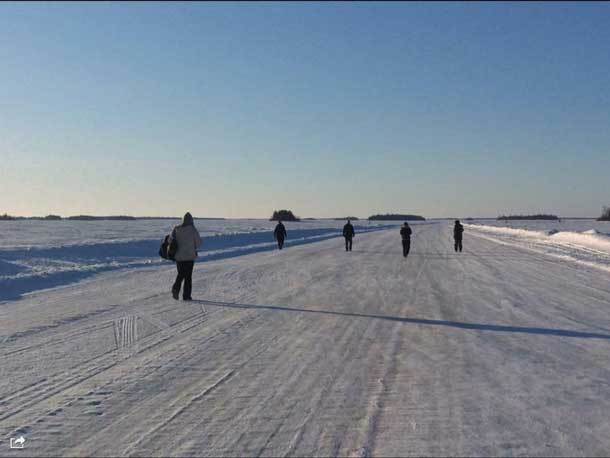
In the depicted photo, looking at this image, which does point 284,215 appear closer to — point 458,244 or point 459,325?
point 458,244

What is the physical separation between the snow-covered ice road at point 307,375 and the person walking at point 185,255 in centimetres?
40

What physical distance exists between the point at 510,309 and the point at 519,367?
4424 millimetres

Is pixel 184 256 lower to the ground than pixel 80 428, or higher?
higher

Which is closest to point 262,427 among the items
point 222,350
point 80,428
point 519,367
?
point 80,428

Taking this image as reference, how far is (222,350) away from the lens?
7188 mm

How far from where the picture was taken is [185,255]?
11.9 metres

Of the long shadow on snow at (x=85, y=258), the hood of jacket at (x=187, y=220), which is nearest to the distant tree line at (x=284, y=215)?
the long shadow on snow at (x=85, y=258)

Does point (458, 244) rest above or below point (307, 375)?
above

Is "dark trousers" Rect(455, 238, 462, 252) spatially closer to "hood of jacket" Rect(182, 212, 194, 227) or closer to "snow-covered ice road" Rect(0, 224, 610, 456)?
"snow-covered ice road" Rect(0, 224, 610, 456)

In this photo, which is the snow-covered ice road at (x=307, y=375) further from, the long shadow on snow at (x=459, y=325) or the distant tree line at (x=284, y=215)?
the distant tree line at (x=284, y=215)

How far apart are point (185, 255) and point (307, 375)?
651cm

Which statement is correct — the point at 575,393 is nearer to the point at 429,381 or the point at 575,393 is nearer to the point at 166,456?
the point at 429,381

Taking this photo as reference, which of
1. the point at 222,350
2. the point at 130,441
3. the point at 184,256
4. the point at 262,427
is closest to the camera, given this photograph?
the point at 130,441

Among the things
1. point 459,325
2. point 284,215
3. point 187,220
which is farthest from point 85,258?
point 284,215
